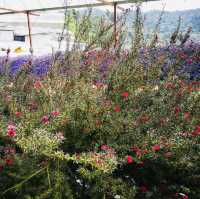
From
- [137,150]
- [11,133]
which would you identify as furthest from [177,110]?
[11,133]

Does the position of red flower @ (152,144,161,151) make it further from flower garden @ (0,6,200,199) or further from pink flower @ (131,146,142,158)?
pink flower @ (131,146,142,158)

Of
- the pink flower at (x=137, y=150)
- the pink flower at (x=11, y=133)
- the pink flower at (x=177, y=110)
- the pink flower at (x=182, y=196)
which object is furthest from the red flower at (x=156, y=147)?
the pink flower at (x=11, y=133)

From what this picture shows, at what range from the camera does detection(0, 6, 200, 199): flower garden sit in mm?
2795

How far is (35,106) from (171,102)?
137cm

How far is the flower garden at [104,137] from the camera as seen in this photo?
9.17ft

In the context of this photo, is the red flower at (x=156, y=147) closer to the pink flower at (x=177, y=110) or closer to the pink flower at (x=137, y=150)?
the pink flower at (x=137, y=150)

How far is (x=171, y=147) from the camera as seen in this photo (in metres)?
2.95

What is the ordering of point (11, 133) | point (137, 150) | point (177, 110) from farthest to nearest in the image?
point (177, 110)
point (137, 150)
point (11, 133)

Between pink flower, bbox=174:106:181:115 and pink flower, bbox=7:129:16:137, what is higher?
pink flower, bbox=7:129:16:137

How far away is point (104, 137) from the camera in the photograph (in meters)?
3.33

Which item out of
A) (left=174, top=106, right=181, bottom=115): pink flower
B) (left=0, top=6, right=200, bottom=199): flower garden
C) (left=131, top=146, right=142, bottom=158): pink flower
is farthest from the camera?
(left=174, top=106, right=181, bottom=115): pink flower

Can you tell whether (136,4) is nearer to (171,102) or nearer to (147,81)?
(147,81)

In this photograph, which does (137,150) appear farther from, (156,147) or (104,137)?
(104,137)

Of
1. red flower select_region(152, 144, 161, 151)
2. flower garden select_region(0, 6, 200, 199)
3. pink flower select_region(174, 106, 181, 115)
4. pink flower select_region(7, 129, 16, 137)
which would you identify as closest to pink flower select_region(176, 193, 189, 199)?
flower garden select_region(0, 6, 200, 199)
